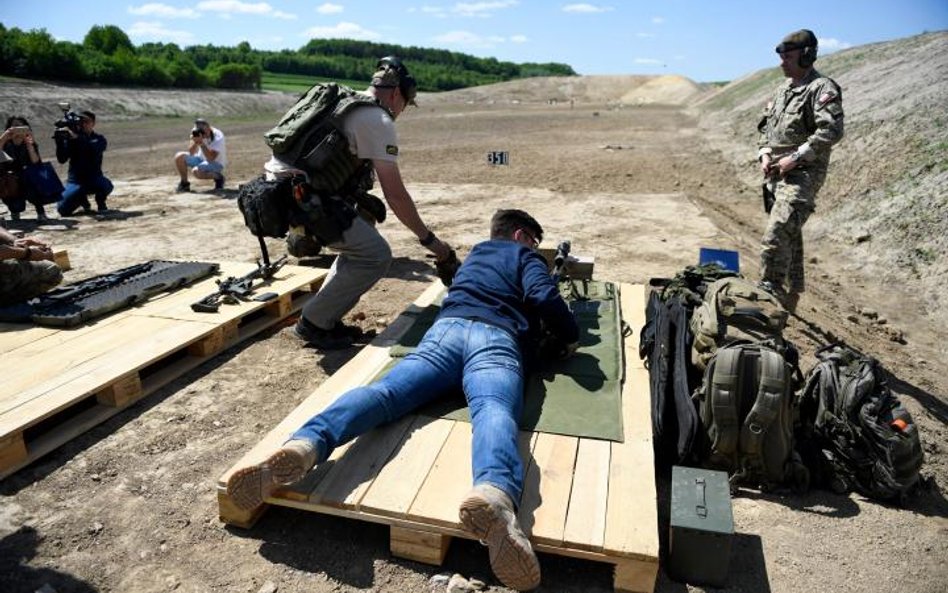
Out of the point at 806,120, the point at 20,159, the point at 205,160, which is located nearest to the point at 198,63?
the point at 205,160

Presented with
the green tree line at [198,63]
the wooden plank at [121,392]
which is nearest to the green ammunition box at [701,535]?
the wooden plank at [121,392]

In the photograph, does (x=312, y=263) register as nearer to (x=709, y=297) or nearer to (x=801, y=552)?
(x=709, y=297)

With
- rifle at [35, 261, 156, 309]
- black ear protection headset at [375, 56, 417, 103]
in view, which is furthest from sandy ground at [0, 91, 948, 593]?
black ear protection headset at [375, 56, 417, 103]

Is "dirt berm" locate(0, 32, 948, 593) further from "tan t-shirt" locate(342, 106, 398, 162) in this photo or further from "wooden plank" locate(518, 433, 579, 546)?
"tan t-shirt" locate(342, 106, 398, 162)

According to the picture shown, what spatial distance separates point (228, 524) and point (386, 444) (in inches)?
31.0

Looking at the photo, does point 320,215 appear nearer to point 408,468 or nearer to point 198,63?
point 408,468

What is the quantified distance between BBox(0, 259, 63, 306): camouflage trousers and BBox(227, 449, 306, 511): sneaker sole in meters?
3.23

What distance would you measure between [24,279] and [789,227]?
6.11m

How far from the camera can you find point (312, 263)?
7250 millimetres

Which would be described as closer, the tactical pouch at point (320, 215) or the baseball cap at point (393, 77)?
the tactical pouch at point (320, 215)

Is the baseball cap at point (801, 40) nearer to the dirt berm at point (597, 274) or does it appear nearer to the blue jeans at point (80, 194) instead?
the dirt berm at point (597, 274)

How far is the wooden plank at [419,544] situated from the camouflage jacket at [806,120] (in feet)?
14.7

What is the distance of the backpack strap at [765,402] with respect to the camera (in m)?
3.09

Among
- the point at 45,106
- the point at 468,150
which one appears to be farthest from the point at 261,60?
the point at 468,150
